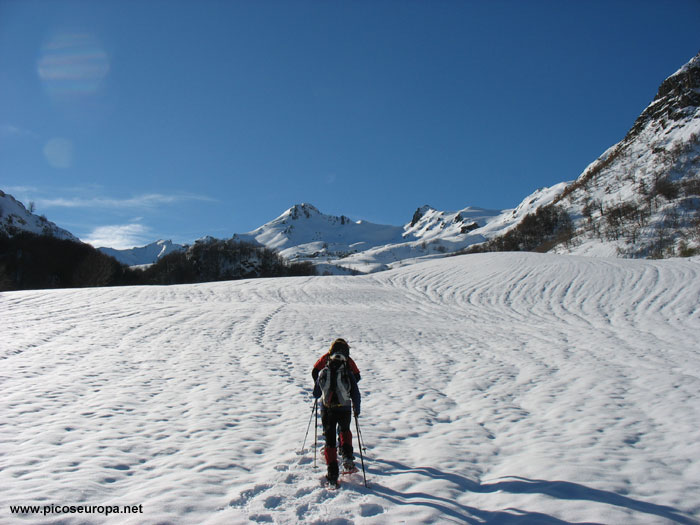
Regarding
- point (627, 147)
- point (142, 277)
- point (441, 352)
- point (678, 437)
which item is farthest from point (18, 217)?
point (627, 147)

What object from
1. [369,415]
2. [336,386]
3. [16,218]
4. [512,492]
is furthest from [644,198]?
[16,218]

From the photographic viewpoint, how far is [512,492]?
15.3 ft

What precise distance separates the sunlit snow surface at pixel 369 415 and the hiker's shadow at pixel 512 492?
3cm

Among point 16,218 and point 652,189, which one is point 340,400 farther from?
point 16,218

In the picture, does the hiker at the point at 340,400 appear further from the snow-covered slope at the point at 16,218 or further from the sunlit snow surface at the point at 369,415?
the snow-covered slope at the point at 16,218

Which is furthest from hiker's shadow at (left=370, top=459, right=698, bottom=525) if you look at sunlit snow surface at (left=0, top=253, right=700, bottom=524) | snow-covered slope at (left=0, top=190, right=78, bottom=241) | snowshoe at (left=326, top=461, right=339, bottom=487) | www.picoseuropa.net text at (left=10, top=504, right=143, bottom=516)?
snow-covered slope at (left=0, top=190, right=78, bottom=241)

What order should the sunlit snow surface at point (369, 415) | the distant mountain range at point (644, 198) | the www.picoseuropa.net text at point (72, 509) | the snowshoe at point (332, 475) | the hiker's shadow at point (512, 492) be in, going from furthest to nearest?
the distant mountain range at point (644, 198)
the snowshoe at point (332, 475)
the sunlit snow surface at point (369, 415)
the hiker's shadow at point (512, 492)
the www.picoseuropa.net text at point (72, 509)

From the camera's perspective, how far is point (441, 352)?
1457 centimetres

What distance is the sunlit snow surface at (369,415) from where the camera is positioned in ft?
14.4

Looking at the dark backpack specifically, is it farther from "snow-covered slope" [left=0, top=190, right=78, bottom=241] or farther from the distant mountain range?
"snow-covered slope" [left=0, top=190, right=78, bottom=241]

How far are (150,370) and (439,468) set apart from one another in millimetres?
8882

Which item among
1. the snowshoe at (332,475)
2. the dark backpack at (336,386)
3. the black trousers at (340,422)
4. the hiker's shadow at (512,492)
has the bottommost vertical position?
the hiker's shadow at (512,492)

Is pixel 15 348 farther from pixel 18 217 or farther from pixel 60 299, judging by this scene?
pixel 18 217

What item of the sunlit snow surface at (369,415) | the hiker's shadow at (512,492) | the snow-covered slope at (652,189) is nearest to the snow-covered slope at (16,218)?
the sunlit snow surface at (369,415)
